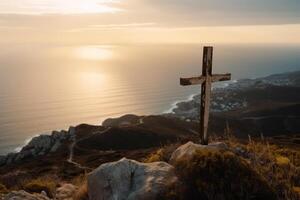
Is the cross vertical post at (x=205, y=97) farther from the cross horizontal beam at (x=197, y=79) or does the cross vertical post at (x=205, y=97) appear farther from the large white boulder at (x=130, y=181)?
the large white boulder at (x=130, y=181)

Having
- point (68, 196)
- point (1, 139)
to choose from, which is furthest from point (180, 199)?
point (1, 139)

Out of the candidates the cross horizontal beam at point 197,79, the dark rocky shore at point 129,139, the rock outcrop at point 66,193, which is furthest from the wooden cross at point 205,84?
the rock outcrop at point 66,193

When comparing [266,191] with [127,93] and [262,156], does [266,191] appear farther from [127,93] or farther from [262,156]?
[127,93]

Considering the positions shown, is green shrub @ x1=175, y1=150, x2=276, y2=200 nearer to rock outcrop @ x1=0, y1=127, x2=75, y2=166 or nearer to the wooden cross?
the wooden cross

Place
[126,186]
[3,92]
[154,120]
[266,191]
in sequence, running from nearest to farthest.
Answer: [266,191] → [126,186] → [154,120] → [3,92]

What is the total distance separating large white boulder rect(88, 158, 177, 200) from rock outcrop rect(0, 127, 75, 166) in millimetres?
61768

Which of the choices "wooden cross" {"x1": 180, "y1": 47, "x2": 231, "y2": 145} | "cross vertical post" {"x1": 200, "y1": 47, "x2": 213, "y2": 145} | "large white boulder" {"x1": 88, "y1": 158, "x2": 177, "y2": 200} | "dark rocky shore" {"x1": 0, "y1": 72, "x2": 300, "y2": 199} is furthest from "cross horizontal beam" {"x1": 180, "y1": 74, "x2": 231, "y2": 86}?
"large white boulder" {"x1": 88, "y1": 158, "x2": 177, "y2": 200}

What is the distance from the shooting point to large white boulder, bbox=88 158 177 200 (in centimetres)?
752

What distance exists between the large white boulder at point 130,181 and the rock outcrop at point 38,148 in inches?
2432

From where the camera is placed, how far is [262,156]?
9.38 meters

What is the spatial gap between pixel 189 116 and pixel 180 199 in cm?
12833

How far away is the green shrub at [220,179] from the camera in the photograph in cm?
672

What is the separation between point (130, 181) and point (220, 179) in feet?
6.54

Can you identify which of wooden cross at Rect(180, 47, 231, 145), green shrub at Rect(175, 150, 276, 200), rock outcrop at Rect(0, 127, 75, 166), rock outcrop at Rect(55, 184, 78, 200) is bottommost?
rock outcrop at Rect(0, 127, 75, 166)
